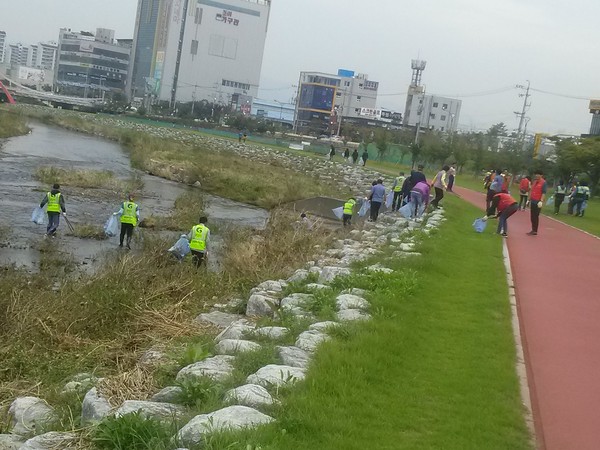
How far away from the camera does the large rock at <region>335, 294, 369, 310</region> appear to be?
29.5 feet

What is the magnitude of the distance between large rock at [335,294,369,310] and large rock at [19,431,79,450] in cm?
410

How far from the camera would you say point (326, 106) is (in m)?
132

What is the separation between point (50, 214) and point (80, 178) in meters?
12.8

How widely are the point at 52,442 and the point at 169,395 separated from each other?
1.00m

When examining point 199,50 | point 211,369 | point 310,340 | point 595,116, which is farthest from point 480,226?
point 199,50

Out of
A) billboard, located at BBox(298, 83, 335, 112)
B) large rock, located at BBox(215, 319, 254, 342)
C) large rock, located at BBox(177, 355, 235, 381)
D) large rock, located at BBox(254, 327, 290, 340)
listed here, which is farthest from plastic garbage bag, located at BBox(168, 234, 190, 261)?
billboard, located at BBox(298, 83, 335, 112)

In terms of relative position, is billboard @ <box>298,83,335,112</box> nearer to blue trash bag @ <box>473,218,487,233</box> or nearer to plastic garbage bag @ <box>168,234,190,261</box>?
blue trash bag @ <box>473,218,487,233</box>

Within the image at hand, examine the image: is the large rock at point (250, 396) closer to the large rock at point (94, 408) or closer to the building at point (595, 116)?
the large rock at point (94, 408)

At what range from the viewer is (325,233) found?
67.5 feet

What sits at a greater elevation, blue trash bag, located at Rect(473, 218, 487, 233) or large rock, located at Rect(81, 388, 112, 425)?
blue trash bag, located at Rect(473, 218, 487, 233)

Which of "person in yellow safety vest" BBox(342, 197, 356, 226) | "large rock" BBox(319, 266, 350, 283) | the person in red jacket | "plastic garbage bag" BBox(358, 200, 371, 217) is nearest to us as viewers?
"large rock" BBox(319, 266, 350, 283)

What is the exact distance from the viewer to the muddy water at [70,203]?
1784cm

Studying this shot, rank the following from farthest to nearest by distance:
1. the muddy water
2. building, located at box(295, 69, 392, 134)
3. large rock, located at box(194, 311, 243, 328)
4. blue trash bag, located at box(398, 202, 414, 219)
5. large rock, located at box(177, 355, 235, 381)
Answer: building, located at box(295, 69, 392, 134) → blue trash bag, located at box(398, 202, 414, 219) → the muddy water → large rock, located at box(194, 311, 243, 328) → large rock, located at box(177, 355, 235, 381)

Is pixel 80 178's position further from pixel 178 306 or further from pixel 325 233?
pixel 178 306
